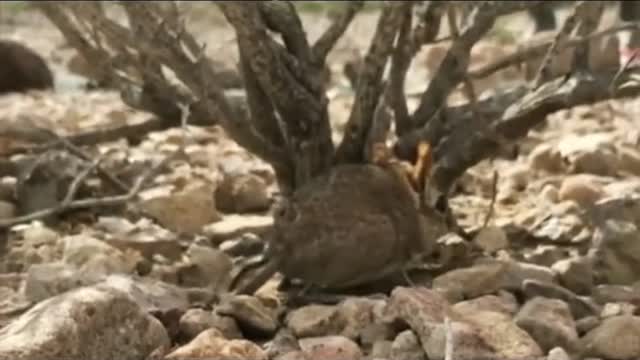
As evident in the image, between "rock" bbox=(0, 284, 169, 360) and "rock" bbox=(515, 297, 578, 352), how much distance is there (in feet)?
1.40

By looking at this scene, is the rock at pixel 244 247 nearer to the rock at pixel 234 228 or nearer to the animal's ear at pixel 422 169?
the rock at pixel 234 228

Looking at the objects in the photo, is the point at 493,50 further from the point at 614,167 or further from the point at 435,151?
the point at 435,151

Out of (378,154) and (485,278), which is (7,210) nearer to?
(378,154)

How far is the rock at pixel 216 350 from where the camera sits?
1589 millimetres

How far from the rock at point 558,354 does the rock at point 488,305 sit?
4.9 inches

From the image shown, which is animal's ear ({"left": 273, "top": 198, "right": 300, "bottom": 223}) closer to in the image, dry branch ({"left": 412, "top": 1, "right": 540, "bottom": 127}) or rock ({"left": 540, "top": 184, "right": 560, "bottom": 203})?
dry branch ({"left": 412, "top": 1, "right": 540, "bottom": 127})

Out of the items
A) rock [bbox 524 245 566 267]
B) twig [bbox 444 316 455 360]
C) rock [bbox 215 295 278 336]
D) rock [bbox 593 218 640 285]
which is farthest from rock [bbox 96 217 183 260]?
twig [bbox 444 316 455 360]

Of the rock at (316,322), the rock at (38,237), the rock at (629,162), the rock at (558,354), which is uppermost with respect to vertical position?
the rock at (629,162)

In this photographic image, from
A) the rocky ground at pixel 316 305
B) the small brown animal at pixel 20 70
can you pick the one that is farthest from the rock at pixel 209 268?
the small brown animal at pixel 20 70

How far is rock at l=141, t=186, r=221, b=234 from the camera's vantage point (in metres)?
2.48

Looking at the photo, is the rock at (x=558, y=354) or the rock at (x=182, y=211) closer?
the rock at (x=558, y=354)

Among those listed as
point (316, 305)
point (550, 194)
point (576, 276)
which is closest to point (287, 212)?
point (316, 305)

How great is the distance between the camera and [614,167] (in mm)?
2826

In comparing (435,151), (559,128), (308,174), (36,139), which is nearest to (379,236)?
(308,174)
